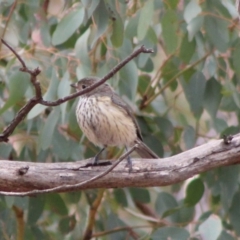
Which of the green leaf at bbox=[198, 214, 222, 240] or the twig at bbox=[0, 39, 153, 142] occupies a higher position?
the twig at bbox=[0, 39, 153, 142]

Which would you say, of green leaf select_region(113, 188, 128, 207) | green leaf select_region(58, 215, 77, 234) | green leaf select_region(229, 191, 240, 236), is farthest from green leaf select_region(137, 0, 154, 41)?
green leaf select_region(58, 215, 77, 234)

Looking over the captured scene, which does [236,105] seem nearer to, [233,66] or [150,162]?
[233,66]

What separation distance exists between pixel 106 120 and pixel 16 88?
53 centimetres

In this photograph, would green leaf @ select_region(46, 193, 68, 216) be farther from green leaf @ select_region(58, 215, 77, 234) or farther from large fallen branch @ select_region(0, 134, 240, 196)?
large fallen branch @ select_region(0, 134, 240, 196)

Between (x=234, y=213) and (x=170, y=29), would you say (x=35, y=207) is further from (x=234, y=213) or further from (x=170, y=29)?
(x=170, y=29)

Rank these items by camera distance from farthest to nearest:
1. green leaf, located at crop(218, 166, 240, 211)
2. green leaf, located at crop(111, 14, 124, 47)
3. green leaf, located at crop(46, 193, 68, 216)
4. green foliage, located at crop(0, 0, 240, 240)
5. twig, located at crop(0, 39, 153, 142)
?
green leaf, located at crop(46, 193, 68, 216), green leaf, located at crop(218, 166, 240, 211), green foliage, located at crop(0, 0, 240, 240), green leaf, located at crop(111, 14, 124, 47), twig, located at crop(0, 39, 153, 142)

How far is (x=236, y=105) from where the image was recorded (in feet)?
14.7

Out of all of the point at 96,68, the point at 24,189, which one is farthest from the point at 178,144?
the point at 24,189

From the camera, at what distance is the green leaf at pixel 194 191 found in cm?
429

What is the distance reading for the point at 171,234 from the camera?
4117mm

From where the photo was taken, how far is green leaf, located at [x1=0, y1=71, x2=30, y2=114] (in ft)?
12.5

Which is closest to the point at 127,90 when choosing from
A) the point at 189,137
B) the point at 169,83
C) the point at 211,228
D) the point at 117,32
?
the point at 169,83

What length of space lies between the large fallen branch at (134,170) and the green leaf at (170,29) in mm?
819

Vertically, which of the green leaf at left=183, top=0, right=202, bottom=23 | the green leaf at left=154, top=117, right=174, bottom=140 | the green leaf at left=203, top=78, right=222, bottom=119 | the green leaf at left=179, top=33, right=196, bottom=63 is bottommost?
the green leaf at left=154, top=117, right=174, bottom=140
